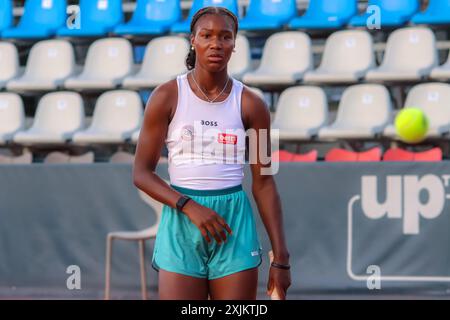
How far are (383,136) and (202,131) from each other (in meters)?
5.46

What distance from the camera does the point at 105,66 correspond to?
34.3ft

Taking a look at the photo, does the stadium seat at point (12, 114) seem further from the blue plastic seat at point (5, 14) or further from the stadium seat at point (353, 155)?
the stadium seat at point (353, 155)

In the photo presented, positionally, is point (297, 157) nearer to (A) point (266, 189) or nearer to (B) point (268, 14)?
(B) point (268, 14)

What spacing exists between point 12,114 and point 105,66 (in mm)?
1111

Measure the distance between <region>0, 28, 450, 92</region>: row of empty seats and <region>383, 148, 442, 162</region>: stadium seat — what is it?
1.06 meters

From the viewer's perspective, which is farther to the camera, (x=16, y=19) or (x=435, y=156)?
Answer: (x=16, y=19)

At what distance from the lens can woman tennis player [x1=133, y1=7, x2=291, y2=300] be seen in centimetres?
399

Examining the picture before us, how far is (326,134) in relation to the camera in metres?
9.30

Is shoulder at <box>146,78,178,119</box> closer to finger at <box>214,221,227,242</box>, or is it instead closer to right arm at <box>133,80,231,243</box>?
right arm at <box>133,80,231,243</box>

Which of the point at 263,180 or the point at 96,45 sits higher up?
the point at 96,45

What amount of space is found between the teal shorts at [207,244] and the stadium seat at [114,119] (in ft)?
18.1
